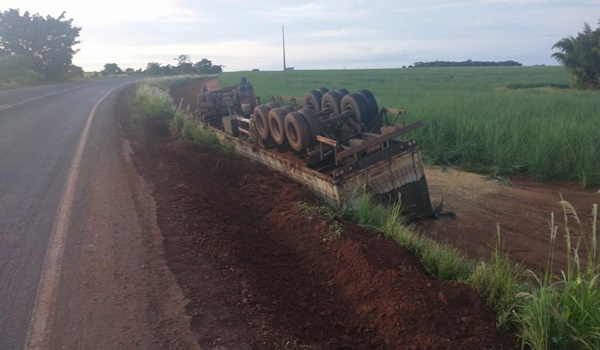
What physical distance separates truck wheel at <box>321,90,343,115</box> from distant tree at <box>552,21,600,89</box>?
2716cm

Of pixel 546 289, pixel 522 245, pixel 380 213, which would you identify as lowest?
pixel 522 245

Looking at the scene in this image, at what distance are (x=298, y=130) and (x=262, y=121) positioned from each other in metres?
1.46

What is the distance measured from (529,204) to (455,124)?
4.46 m

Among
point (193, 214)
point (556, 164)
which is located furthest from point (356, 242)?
point (556, 164)

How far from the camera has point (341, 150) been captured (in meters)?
8.37

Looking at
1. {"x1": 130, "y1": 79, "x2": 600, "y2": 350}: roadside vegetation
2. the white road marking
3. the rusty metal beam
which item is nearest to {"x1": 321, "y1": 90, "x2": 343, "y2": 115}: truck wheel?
the rusty metal beam

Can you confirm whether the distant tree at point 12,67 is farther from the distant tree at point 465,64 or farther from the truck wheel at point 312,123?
the distant tree at point 465,64

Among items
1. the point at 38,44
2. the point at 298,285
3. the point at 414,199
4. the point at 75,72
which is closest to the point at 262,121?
the point at 414,199

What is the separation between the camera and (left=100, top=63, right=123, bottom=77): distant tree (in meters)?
77.2

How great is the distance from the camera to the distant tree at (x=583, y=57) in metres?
30.6

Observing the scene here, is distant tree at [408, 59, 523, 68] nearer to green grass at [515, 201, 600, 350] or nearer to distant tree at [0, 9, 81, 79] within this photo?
distant tree at [0, 9, 81, 79]

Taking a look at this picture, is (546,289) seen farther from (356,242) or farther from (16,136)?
(16,136)

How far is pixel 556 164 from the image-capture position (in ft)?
35.2

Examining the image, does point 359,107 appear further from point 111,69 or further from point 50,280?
point 111,69
